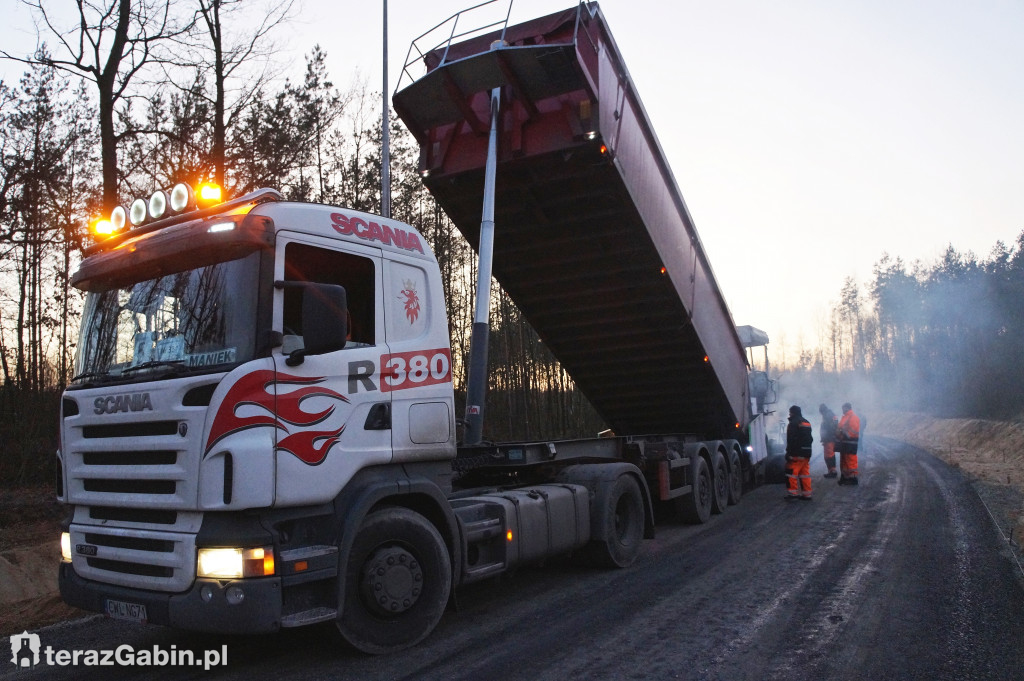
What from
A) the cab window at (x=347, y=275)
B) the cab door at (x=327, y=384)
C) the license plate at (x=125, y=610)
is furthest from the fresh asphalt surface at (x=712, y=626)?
the cab window at (x=347, y=275)

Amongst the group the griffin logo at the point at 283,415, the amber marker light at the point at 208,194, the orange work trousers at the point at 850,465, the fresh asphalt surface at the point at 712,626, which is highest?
the amber marker light at the point at 208,194

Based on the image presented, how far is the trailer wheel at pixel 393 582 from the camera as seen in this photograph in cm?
426

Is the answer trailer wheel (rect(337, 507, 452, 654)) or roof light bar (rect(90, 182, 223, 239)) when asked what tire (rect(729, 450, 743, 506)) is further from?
roof light bar (rect(90, 182, 223, 239))

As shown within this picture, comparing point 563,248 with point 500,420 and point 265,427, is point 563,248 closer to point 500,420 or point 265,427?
point 265,427

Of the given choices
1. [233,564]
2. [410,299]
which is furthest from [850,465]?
[233,564]

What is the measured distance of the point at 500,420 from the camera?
2606 cm

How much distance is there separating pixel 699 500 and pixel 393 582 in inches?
237

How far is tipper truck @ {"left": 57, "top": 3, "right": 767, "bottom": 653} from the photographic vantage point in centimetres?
385

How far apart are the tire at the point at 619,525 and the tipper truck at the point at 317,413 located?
3 centimetres

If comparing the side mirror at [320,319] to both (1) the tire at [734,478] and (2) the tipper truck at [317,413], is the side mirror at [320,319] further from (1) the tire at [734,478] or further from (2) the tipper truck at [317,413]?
(1) the tire at [734,478]

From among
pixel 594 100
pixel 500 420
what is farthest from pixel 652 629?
pixel 500 420

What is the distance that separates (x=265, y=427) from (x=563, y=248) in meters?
4.80

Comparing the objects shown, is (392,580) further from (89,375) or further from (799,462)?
(799,462)

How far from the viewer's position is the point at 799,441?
11.2 m
